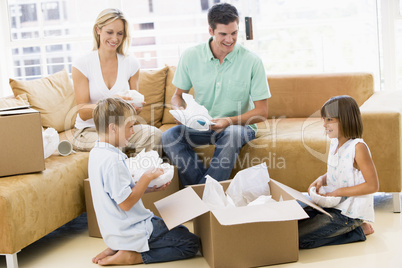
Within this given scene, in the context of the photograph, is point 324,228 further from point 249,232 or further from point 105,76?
point 105,76

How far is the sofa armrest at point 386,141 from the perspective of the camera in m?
2.58

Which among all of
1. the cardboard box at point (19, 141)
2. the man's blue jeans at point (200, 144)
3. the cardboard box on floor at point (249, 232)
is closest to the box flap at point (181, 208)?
the cardboard box on floor at point (249, 232)

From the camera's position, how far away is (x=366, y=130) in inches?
103

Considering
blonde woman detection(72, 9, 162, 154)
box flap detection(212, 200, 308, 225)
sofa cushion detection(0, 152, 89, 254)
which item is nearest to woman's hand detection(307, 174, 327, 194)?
box flap detection(212, 200, 308, 225)

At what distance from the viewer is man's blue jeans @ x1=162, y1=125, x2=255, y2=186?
2635 millimetres

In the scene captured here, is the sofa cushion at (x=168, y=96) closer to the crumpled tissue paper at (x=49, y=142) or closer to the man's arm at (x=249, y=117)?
the man's arm at (x=249, y=117)

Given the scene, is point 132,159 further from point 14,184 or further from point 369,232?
point 369,232

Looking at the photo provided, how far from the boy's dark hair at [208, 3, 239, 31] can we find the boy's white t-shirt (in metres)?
1.02

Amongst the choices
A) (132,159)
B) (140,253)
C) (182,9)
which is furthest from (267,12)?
(140,253)

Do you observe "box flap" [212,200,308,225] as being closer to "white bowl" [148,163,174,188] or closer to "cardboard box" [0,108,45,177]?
"white bowl" [148,163,174,188]

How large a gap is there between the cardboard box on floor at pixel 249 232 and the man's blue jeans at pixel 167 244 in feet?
0.23

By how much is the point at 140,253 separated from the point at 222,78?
1138mm

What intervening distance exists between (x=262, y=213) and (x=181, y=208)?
35 cm

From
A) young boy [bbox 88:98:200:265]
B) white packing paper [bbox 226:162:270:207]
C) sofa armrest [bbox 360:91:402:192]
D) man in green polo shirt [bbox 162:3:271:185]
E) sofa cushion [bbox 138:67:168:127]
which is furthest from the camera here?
sofa cushion [bbox 138:67:168:127]
